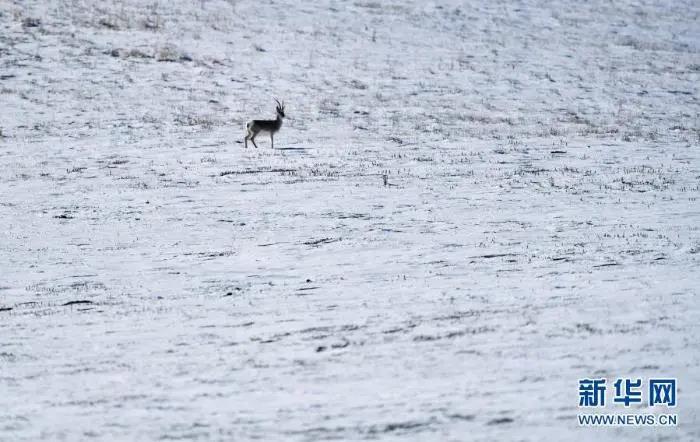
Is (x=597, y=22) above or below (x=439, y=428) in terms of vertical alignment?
above

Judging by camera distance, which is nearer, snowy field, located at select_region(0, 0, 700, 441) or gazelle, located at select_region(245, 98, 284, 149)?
snowy field, located at select_region(0, 0, 700, 441)

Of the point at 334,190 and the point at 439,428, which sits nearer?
the point at 439,428

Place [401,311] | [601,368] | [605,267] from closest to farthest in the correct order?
[601,368], [401,311], [605,267]

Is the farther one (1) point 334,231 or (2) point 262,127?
(2) point 262,127

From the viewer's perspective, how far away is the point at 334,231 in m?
12.7

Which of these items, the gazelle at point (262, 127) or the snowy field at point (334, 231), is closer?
the snowy field at point (334, 231)

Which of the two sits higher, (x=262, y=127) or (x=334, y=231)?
(x=262, y=127)

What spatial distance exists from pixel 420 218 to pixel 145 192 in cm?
509

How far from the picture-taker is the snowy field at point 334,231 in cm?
791

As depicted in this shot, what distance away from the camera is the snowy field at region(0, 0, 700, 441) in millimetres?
7906

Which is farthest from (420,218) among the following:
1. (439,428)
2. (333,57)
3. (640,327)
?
(333,57)

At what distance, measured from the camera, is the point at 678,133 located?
62.0ft

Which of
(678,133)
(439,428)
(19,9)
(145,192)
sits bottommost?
(439,428)

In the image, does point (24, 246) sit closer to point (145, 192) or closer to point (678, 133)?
point (145, 192)
